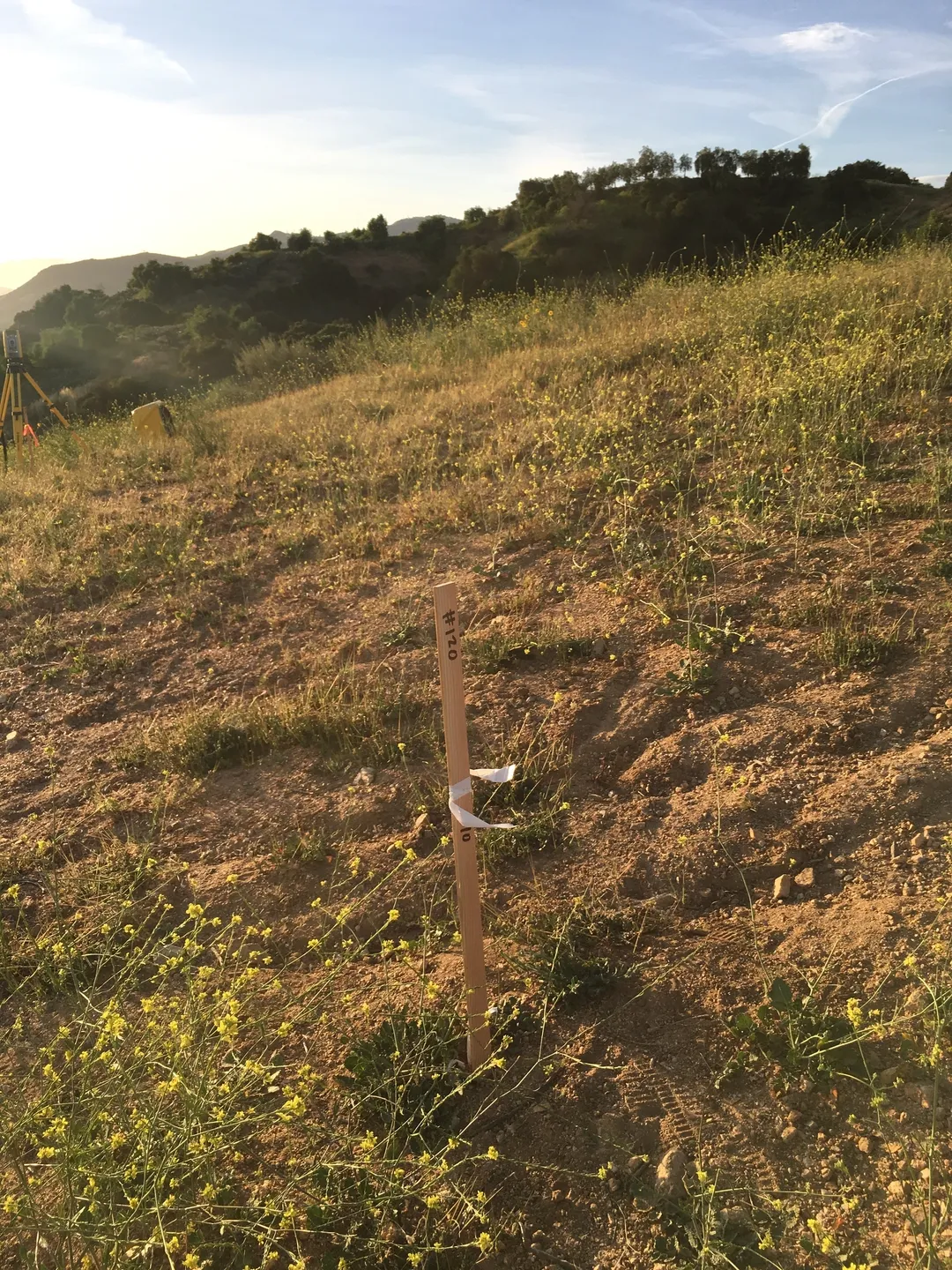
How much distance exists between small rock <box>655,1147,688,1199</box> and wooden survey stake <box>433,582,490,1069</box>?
0.47m

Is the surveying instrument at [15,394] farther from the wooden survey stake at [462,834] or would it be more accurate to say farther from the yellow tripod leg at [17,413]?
the wooden survey stake at [462,834]

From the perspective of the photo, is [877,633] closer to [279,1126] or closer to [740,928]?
[740,928]

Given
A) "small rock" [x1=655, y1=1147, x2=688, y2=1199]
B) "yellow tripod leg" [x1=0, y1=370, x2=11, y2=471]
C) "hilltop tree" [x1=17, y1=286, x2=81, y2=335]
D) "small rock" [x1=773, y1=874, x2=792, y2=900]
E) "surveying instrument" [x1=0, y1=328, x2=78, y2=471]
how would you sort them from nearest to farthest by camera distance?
"small rock" [x1=655, y1=1147, x2=688, y2=1199] → "small rock" [x1=773, y1=874, x2=792, y2=900] → "surveying instrument" [x1=0, y1=328, x2=78, y2=471] → "yellow tripod leg" [x1=0, y1=370, x2=11, y2=471] → "hilltop tree" [x1=17, y1=286, x2=81, y2=335]

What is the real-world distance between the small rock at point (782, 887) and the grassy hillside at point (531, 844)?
0.4 inches

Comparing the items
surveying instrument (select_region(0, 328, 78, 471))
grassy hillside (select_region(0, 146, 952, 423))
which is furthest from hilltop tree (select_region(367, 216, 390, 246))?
surveying instrument (select_region(0, 328, 78, 471))

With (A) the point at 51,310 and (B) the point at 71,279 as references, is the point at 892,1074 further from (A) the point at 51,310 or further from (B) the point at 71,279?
(B) the point at 71,279

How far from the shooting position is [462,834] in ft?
6.28

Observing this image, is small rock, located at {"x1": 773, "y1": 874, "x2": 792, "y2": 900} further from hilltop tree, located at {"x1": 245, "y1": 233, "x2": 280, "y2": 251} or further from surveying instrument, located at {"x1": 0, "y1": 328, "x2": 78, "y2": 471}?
hilltop tree, located at {"x1": 245, "y1": 233, "x2": 280, "y2": 251}

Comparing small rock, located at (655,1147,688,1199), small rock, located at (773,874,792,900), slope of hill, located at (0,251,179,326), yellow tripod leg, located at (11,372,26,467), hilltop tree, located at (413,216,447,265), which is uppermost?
slope of hill, located at (0,251,179,326)

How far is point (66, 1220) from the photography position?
4.91 feet

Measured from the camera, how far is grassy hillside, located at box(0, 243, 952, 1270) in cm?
172

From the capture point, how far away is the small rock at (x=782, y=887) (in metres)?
2.34

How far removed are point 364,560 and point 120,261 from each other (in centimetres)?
4944

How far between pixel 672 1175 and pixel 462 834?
0.82m
